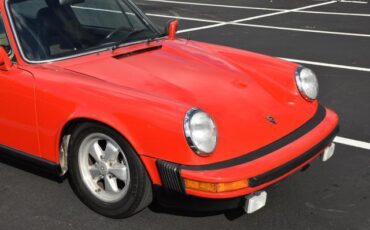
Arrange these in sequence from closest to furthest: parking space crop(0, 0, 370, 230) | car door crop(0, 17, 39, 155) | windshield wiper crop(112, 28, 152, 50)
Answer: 1. parking space crop(0, 0, 370, 230)
2. car door crop(0, 17, 39, 155)
3. windshield wiper crop(112, 28, 152, 50)

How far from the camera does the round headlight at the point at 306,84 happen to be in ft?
12.4

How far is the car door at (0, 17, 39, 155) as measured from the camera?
352 cm

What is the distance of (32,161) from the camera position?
3.66 metres

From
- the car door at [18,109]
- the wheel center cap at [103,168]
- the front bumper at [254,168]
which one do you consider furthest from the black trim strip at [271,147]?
the car door at [18,109]

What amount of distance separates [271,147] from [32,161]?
1683 millimetres

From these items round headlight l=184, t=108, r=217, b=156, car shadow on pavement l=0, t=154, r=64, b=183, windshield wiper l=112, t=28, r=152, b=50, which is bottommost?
car shadow on pavement l=0, t=154, r=64, b=183

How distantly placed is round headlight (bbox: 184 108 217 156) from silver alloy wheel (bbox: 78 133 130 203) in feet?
1.61

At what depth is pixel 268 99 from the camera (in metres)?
3.58

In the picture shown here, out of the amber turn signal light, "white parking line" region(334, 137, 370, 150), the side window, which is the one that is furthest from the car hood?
"white parking line" region(334, 137, 370, 150)

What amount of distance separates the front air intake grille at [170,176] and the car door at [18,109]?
108 cm

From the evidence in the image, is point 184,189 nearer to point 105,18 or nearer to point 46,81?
point 46,81

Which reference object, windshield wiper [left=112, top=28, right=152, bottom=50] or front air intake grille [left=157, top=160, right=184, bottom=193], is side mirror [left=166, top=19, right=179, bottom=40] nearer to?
windshield wiper [left=112, top=28, right=152, bottom=50]

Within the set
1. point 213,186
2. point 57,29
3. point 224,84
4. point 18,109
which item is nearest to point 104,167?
point 18,109

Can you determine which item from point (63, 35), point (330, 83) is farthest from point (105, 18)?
point (330, 83)
